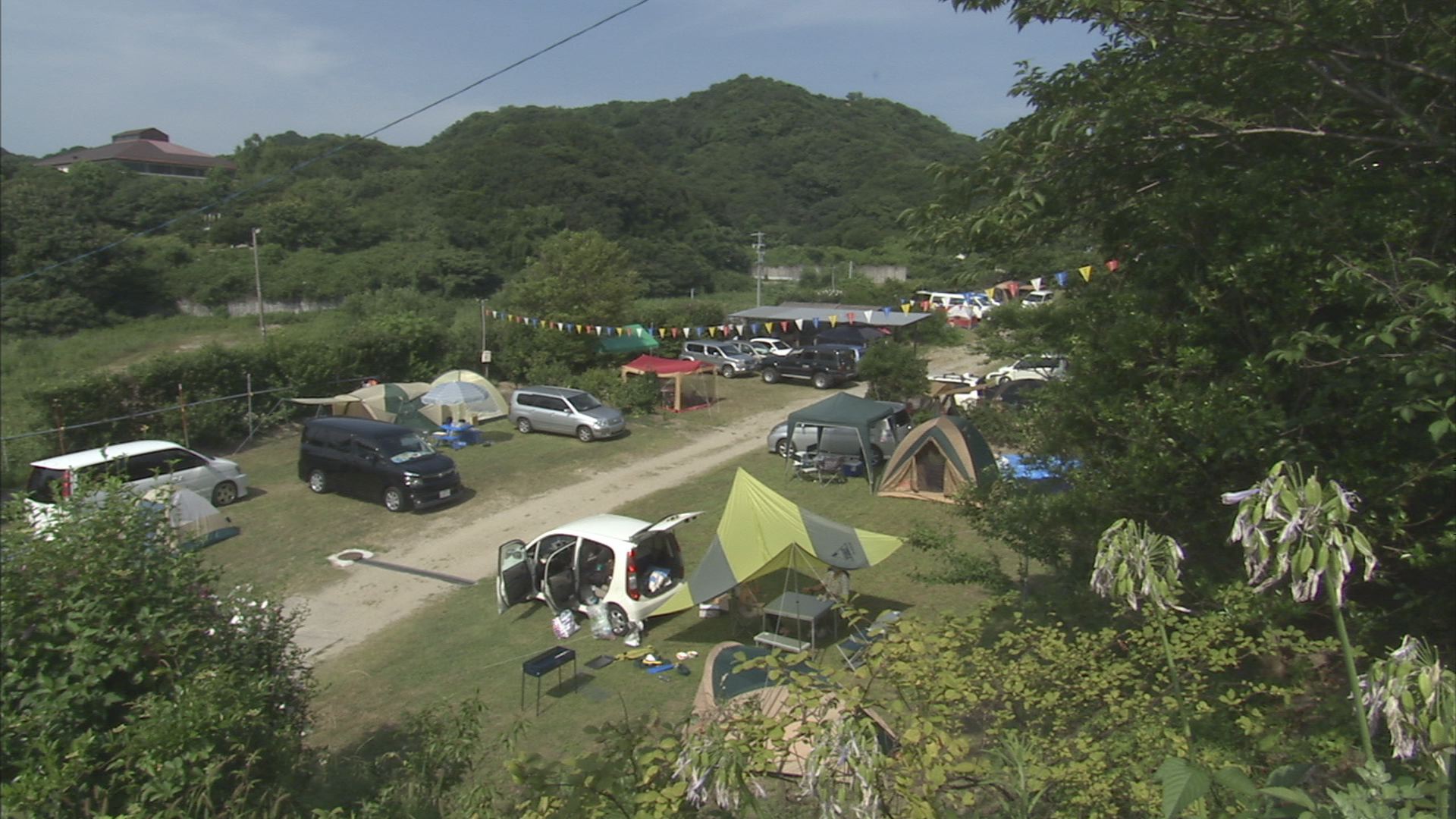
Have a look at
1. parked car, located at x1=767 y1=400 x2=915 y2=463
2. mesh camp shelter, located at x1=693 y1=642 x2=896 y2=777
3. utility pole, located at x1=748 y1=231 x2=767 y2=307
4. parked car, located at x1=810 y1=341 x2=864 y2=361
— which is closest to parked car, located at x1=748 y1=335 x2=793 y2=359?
parked car, located at x1=810 y1=341 x2=864 y2=361

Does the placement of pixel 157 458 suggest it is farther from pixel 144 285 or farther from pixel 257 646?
pixel 144 285

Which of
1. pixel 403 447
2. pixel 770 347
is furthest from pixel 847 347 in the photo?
pixel 403 447

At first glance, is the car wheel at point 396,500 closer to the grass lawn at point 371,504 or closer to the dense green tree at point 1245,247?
the grass lawn at point 371,504

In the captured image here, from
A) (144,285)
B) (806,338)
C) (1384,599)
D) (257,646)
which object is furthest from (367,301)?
(1384,599)

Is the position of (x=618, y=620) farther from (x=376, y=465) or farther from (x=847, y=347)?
(x=847, y=347)

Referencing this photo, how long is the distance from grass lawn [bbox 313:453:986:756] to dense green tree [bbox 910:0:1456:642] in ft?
11.0

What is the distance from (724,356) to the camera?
30.8 metres

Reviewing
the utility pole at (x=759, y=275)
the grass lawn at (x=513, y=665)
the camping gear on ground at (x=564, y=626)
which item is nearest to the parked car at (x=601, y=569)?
the camping gear on ground at (x=564, y=626)

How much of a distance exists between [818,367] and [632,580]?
1908cm

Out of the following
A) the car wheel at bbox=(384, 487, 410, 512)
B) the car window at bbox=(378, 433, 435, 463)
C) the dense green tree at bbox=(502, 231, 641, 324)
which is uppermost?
the dense green tree at bbox=(502, 231, 641, 324)

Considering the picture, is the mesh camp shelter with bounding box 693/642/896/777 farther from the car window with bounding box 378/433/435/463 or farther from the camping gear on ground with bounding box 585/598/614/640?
the car window with bounding box 378/433/435/463

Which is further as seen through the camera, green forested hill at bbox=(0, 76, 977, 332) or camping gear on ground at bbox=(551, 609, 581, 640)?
green forested hill at bbox=(0, 76, 977, 332)

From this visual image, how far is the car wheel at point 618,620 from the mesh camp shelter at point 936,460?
23.0 feet

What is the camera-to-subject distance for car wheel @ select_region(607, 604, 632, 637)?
34.6 feet
